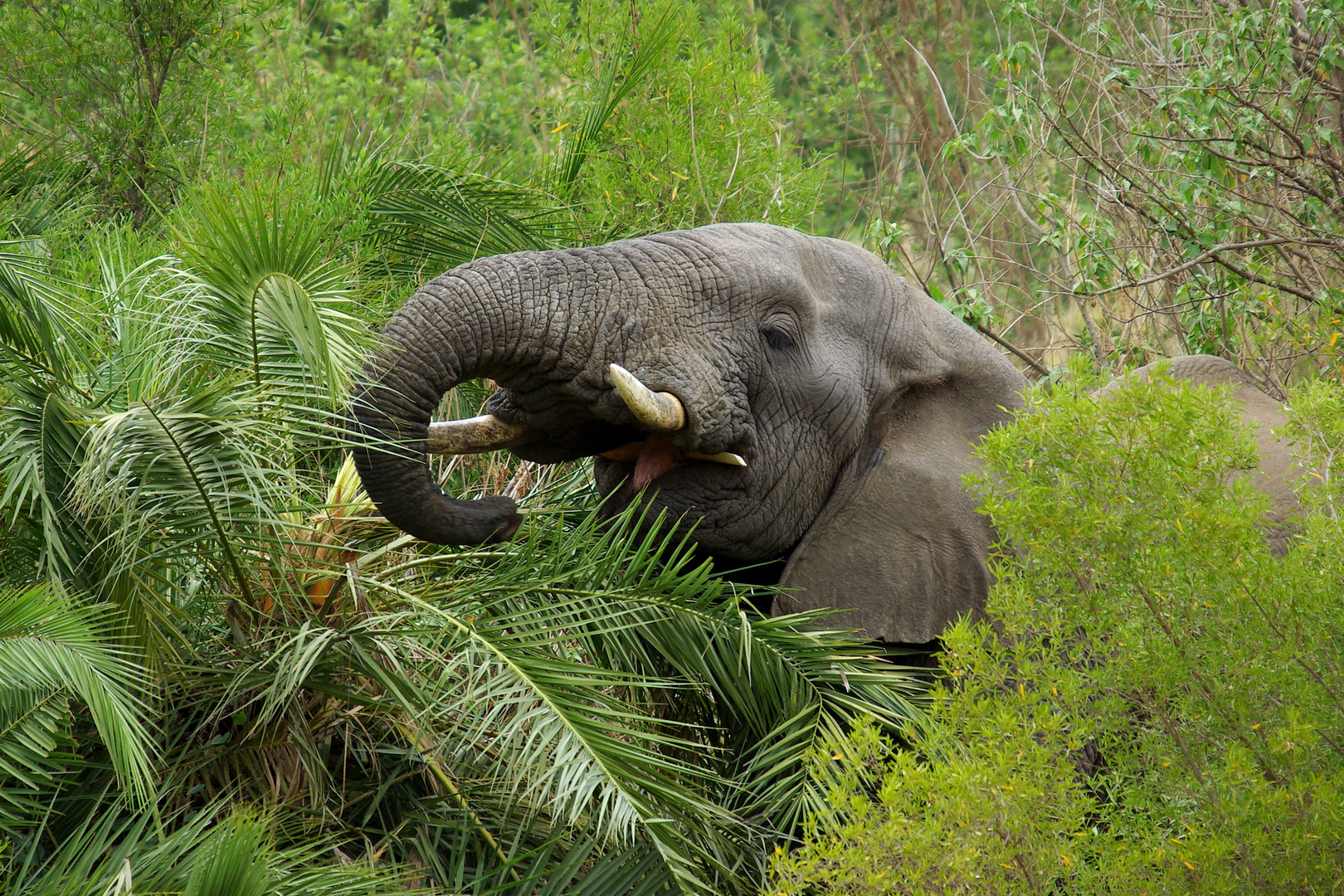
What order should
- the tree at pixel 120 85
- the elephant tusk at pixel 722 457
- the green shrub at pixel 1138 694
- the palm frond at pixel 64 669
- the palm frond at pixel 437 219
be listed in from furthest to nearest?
the tree at pixel 120 85 < the palm frond at pixel 437 219 < the elephant tusk at pixel 722 457 < the palm frond at pixel 64 669 < the green shrub at pixel 1138 694

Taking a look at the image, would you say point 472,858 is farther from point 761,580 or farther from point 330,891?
point 761,580

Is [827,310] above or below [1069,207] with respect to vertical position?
above

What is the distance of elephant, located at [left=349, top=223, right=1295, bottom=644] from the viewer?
12.5 feet

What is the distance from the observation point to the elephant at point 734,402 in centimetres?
381

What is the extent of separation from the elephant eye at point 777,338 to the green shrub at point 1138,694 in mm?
1275

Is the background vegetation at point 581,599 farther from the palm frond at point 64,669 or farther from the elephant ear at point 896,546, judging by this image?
the elephant ear at point 896,546

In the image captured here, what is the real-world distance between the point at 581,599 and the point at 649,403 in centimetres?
65

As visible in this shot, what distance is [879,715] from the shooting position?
414 cm

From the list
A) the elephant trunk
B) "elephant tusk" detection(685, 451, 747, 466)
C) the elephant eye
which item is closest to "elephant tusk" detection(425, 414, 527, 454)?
the elephant trunk

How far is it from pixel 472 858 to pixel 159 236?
13.1 feet

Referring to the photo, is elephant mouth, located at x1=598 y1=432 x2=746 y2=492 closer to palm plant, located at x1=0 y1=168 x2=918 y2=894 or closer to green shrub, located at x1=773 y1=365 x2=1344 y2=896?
palm plant, located at x1=0 y1=168 x2=918 y2=894

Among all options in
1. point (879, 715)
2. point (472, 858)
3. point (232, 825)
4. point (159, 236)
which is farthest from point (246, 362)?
point (159, 236)

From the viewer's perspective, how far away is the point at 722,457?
14.0 ft

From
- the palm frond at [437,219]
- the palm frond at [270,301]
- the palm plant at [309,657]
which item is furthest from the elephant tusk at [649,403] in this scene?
the palm frond at [437,219]
